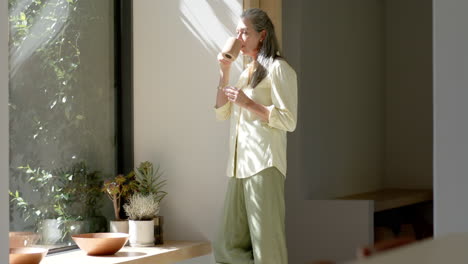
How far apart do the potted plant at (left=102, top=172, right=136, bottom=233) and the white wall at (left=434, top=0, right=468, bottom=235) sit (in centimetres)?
212

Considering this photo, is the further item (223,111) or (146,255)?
(223,111)

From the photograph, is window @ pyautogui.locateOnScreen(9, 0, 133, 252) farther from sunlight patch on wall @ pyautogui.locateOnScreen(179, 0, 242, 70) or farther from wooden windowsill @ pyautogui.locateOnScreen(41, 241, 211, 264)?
sunlight patch on wall @ pyautogui.locateOnScreen(179, 0, 242, 70)

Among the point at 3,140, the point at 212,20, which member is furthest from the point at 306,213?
the point at 3,140

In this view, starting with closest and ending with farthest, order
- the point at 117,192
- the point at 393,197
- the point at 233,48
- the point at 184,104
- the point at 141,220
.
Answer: the point at 233,48 → the point at 141,220 → the point at 117,192 → the point at 184,104 → the point at 393,197

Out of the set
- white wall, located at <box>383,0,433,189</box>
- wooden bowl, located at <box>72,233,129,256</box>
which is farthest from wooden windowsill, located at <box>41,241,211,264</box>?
white wall, located at <box>383,0,433,189</box>

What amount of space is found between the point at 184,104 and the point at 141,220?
69 centimetres

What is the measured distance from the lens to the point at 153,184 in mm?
4156

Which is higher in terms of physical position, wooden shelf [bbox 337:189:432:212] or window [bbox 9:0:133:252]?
window [bbox 9:0:133:252]

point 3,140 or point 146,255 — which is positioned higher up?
point 3,140

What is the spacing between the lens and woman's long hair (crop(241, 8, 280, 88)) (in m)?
3.47

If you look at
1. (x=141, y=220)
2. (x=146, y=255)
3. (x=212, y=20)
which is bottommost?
(x=146, y=255)

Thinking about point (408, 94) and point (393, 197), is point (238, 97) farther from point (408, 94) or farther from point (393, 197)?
point (408, 94)

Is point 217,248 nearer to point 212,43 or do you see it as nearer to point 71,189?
point 71,189

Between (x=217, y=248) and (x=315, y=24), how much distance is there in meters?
2.17
